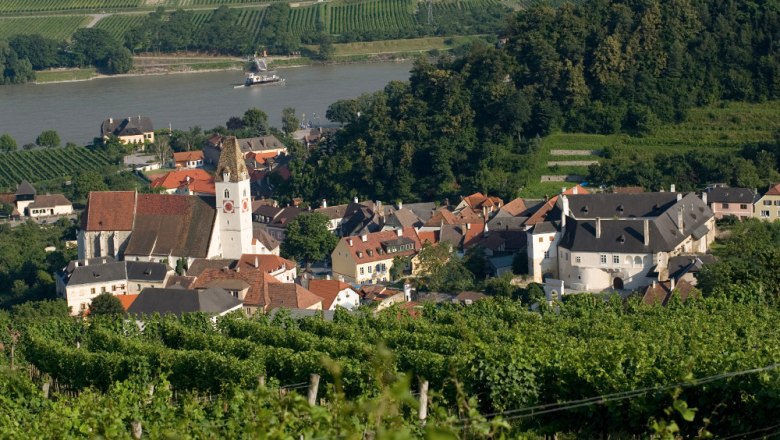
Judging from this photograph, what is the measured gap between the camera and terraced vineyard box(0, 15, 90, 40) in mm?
86188

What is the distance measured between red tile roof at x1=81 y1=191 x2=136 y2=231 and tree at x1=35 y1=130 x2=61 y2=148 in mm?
20928

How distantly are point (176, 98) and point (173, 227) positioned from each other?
3647cm

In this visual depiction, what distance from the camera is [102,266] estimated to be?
94.5 ft

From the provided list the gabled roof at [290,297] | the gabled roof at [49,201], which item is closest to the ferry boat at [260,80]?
the gabled roof at [49,201]

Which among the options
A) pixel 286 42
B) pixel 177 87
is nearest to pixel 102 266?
pixel 177 87

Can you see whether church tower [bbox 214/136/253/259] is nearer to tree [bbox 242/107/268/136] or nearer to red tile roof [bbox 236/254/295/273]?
red tile roof [bbox 236/254/295/273]

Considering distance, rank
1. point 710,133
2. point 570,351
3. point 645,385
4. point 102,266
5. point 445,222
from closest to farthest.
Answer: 1. point 645,385
2. point 570,351
3. point 102,266
4. point 445,222
5. point 710,133

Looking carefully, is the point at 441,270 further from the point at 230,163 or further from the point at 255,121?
the point at 255,121

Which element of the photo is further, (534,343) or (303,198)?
(303,198)

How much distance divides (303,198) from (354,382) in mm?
24104

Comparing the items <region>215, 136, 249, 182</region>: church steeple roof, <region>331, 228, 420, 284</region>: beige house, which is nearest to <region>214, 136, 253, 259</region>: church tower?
<region>215, 136, 249, 182</region>: church steeple roof

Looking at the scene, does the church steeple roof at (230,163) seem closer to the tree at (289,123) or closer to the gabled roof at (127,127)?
the tree at (289,123)

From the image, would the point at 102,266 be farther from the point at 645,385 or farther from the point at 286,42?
the point at 286,42

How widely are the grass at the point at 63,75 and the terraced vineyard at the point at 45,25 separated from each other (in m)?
8.07
